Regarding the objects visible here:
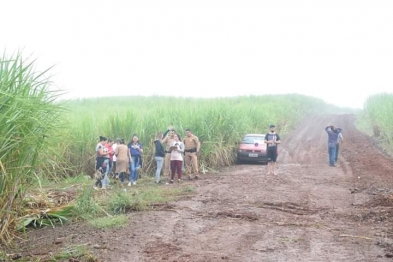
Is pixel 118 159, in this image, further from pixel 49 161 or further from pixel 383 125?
pixel 383 125

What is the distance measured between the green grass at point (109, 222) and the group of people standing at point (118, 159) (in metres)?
4.41

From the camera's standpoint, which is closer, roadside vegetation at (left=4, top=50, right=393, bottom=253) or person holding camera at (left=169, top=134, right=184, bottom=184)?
roadside vegetation at (left=4, top=50, right=393, bottom=253)

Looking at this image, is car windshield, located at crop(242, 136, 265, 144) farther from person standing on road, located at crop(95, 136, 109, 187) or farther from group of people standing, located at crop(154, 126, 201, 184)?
person standing on road, located at crop(95, 136, 109, 187)

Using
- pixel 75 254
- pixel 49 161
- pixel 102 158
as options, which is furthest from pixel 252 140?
pixel 75 254

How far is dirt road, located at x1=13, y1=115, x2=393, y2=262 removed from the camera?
7605 millimetres

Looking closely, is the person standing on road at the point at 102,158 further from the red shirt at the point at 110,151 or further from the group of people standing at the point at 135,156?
the red shirt at the point at 110,151

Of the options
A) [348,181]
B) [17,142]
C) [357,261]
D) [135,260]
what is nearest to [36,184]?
[17,142]

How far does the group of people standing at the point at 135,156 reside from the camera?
14727 millimetres

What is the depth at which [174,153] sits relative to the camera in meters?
16.0

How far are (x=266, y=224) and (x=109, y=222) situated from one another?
9.27ft

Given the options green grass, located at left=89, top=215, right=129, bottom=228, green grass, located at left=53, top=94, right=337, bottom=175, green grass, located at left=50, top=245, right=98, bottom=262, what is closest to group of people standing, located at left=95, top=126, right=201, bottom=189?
green grass, located at left=53, top=94, right=337, bottom=175

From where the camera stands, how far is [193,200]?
12.3 metres

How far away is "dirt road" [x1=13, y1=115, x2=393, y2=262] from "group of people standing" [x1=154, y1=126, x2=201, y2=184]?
2.11 ft

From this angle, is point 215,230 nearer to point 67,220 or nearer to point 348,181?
point 67,220
